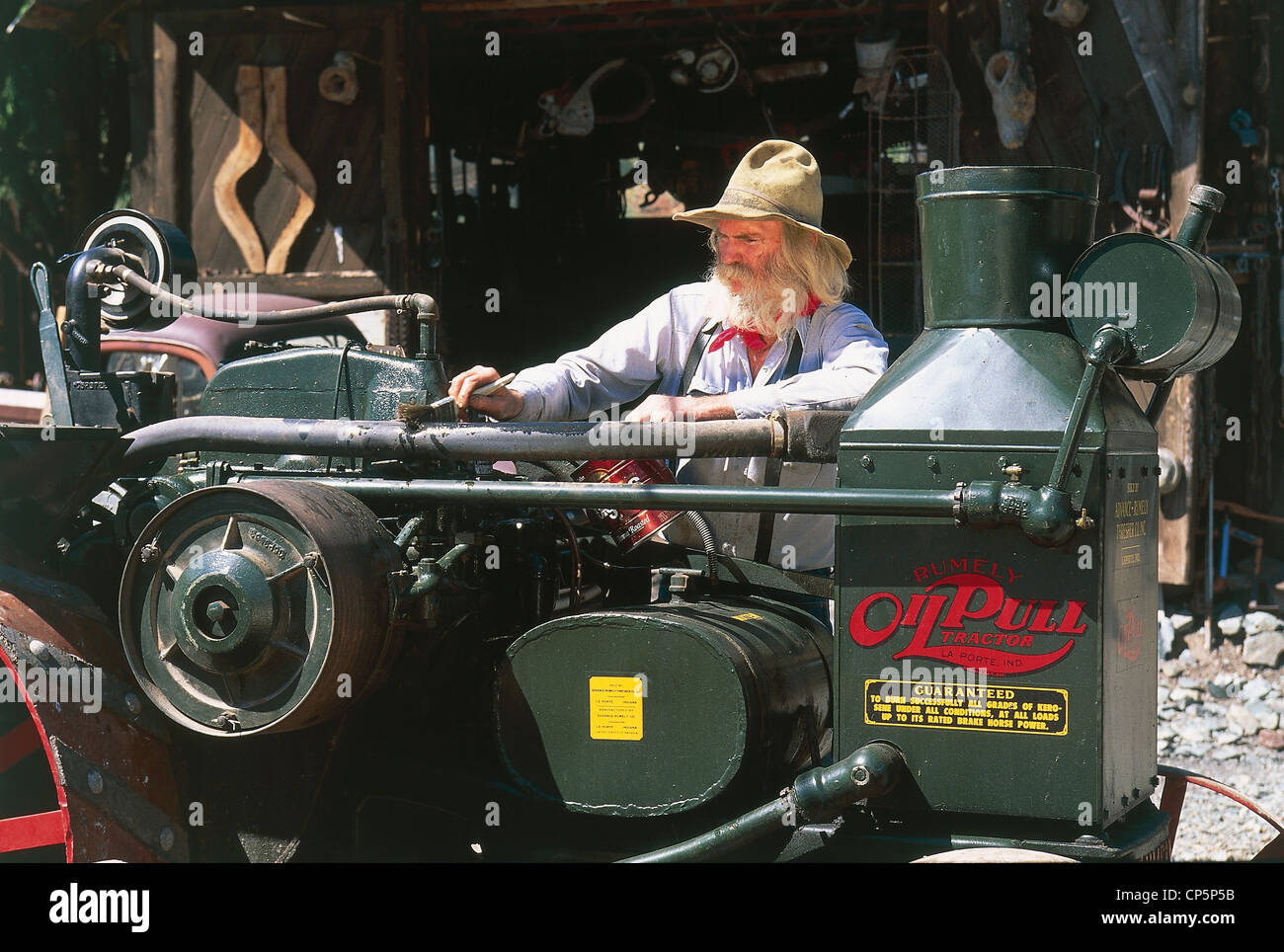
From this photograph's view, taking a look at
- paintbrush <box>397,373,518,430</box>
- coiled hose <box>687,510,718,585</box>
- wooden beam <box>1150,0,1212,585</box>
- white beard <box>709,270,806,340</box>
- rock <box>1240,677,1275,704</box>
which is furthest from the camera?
wooden beam <box>1150,0,1212,585</box>

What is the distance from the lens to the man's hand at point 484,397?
2.94m

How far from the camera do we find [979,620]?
235 cm

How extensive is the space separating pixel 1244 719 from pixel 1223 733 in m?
0.13

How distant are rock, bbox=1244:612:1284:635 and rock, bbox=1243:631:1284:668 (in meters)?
0.03

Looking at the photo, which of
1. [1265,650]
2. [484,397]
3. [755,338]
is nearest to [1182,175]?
[1265,650]

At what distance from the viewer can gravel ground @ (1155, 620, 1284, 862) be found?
200 inches

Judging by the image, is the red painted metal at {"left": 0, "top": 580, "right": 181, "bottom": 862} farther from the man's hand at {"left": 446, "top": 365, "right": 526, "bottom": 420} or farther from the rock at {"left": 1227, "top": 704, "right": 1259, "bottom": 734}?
the rock at {"left": 1227, "top": 704, "right": 1259, "bottom": 734}

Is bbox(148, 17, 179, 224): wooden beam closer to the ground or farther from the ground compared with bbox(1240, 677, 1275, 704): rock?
farther from the ground

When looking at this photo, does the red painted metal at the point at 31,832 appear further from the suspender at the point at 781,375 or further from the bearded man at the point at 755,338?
the suspender at the point at 781,375

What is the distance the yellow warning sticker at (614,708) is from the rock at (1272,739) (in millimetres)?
4467

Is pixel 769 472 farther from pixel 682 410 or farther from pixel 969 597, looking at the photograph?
pixel 969 597

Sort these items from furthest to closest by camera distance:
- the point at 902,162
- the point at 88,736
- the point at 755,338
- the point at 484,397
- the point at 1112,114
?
1. the point at 902,162
2. the point at 1112,114
3. the point at 755,338
4. the point at 484,397
5. the point at 88,736

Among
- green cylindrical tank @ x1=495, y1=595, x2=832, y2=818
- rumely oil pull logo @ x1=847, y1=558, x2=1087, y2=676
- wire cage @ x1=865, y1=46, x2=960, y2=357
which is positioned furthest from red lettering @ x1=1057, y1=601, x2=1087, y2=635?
wire cage @ x1=865, y1=46, x2=960, y2=357
